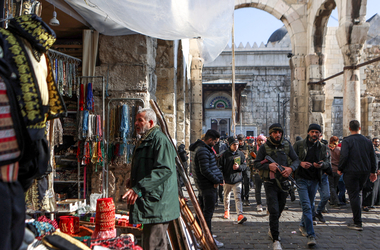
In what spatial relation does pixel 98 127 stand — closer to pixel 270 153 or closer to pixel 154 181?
pixel 154 181

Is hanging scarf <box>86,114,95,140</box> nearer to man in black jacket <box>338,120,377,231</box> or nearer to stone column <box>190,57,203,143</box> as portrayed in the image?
man in black jacket <box>338,120,377,231</box>

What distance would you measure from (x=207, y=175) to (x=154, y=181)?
1.84 meters

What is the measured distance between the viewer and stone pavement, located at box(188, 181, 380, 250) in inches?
167

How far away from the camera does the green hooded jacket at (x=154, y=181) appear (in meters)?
2.54

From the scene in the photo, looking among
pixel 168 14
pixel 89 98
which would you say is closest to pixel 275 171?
pixel 168 14

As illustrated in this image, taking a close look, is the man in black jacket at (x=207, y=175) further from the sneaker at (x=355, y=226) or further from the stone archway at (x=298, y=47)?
the stone archway at (x=298, y=47)

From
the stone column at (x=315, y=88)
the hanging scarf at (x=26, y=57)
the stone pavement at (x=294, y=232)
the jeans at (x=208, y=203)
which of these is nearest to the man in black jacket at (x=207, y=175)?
the jeans at (x=208, y=203)

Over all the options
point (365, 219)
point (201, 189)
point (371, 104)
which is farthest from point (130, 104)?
point (371, 104)

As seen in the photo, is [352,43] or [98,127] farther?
[352,43]

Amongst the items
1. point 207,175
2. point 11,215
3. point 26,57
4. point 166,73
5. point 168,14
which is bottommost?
point 207,175

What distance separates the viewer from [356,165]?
517cm

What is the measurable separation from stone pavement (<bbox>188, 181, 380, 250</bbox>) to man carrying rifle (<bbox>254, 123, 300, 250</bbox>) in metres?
0.39

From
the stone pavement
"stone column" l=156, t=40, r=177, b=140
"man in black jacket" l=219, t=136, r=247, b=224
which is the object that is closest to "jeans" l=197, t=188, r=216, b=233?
the stone pavement

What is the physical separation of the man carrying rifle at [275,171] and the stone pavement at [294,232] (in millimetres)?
391
